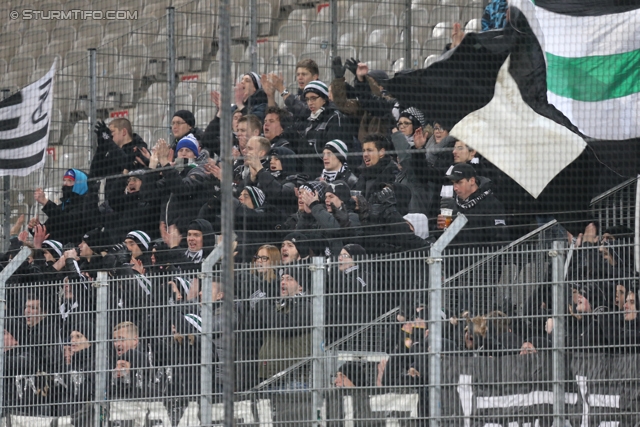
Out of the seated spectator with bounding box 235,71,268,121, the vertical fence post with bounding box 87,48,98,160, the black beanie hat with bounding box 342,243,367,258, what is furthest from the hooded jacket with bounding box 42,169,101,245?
the black beanie hat with bounding box 342,243,367,258

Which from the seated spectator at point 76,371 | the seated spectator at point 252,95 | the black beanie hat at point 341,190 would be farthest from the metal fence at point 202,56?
the seated spectator at point 76,371

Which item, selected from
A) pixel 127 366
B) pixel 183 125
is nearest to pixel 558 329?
pixel 127 366

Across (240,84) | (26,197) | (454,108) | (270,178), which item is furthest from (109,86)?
(454,108)

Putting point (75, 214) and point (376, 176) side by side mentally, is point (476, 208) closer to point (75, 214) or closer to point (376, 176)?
point (376, 176)

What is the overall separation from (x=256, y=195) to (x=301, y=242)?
0.80 metres

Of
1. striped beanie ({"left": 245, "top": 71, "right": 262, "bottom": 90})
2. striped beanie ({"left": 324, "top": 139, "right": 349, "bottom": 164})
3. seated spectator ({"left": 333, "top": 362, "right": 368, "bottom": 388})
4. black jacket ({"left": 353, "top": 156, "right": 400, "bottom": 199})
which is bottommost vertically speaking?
seated spectator ({"left": 333, "top": 362, "right": 368, "bottom": 388})

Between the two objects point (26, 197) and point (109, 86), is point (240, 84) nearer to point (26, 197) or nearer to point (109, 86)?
point (109, 86)

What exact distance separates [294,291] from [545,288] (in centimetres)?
128

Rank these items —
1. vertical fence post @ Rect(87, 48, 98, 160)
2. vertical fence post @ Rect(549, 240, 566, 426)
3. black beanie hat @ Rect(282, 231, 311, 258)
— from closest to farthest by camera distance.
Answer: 1. vertical fence post @ Rect(549, 240, 566, 426)
2. black beanie hat @ Rect(282, 231, 311, 258)
3. vertical fence post @ Rect(87, 48, 98, 160)

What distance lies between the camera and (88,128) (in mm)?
9898

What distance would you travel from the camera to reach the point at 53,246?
27.5ft

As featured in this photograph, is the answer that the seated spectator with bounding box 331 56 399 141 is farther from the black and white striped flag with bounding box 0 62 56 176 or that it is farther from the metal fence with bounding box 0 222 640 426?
the black and white striped flag with bounding box 0 62 56 176

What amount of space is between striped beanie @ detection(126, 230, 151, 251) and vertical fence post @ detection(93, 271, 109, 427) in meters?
1.01

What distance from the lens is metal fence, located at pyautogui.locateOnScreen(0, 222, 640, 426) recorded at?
5.87 metres
